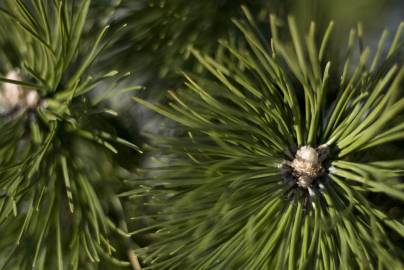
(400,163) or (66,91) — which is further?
(66,91)

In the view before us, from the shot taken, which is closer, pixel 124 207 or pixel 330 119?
pixel 330 119

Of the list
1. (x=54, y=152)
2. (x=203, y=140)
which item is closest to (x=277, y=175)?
(x=203, y=140)

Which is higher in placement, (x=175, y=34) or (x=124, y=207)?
(x=175, y=34)

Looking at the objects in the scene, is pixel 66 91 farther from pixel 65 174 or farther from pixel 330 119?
pixel 330 119

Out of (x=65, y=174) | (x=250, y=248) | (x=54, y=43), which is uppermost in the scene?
(x=54, y=43)

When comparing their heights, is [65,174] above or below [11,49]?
below

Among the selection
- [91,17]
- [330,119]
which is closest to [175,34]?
[91,17]

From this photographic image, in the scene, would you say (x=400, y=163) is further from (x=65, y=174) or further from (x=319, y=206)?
(x=65, y=174)

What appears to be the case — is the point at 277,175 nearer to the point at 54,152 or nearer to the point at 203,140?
the point at 203,140

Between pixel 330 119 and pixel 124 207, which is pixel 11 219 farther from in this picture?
pixel 330 119
